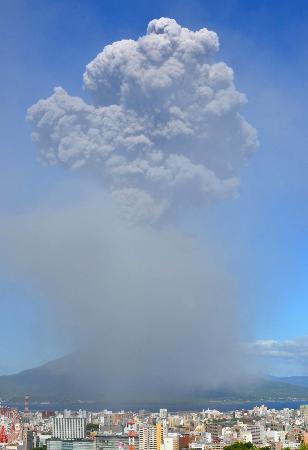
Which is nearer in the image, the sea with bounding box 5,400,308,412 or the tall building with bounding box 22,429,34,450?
the tall building with bounding box 22,429,34,450

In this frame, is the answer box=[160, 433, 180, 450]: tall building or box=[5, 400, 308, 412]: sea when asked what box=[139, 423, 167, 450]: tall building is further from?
box=[5, 400, 308, 412]: sea

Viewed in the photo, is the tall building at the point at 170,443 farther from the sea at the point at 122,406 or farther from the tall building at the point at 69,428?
the sea at the point at 122,406

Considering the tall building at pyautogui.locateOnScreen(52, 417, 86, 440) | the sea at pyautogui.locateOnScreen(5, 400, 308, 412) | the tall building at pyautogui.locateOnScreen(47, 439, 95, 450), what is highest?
the sea at pyautogui.locateOnScreen(5, 400, 308, 412)

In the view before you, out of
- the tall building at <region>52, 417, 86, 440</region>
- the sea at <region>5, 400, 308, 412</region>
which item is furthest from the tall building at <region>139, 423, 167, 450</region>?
the sea at <region>5, 400, 308, 412</region>

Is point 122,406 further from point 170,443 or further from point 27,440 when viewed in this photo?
point 170,443

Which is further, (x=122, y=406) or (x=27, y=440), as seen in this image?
(x=122, y=406)

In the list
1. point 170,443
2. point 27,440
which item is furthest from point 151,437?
point 27,440

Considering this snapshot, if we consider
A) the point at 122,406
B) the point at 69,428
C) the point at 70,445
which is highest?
the point at 122,406
